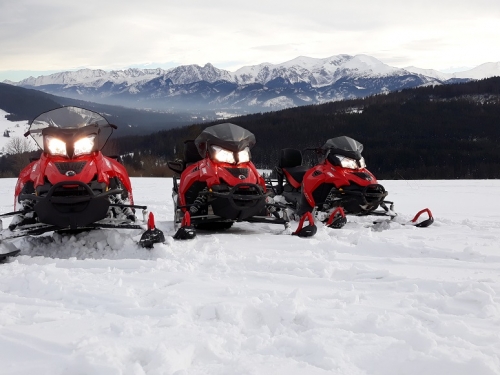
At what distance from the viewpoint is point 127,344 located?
7.23 ft

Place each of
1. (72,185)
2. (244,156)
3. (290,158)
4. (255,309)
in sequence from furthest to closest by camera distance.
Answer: (290,158)
(244,156)
(72,185)
(255,309)

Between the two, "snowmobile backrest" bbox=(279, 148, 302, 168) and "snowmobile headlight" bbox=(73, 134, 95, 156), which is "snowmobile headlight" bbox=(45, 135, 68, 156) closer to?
"snowmobile headlight" bbox=(73, 134, 95, 156)

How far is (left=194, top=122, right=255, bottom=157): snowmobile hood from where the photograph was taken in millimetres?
5715

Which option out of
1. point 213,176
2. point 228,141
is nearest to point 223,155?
point 228,141

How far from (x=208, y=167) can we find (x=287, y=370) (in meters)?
3.94

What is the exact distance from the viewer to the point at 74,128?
4922mm

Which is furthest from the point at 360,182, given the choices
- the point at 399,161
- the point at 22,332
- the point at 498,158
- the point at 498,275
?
the point at 498,158

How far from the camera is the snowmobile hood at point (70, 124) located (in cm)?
488

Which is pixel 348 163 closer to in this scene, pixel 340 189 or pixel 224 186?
pixel 340 189

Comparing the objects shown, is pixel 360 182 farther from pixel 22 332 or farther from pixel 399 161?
pixel 399 161

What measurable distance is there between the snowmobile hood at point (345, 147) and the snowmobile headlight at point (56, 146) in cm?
374

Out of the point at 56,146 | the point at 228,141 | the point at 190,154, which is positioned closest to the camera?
the point at 56,146

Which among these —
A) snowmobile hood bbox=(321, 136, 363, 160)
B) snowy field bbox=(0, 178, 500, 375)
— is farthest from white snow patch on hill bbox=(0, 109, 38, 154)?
snowy field bbox=(0, 178, 500, 375)

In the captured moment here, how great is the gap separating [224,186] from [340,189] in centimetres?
188
